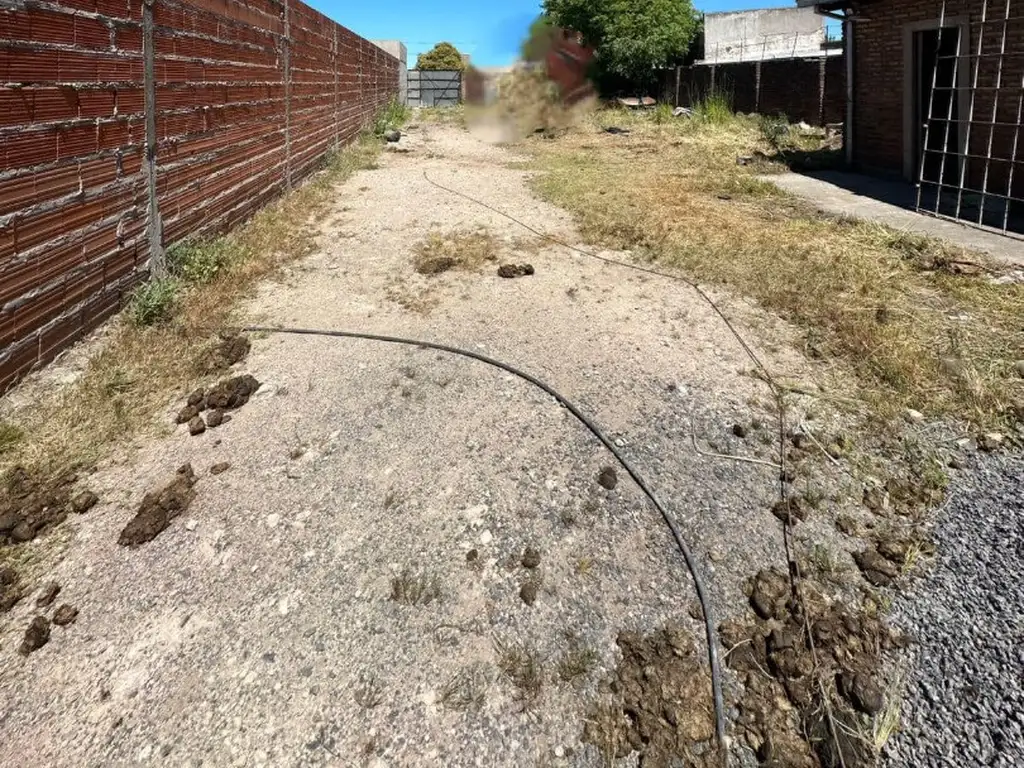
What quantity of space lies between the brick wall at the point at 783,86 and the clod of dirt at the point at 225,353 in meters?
13.3

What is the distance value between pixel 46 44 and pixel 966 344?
5.34 meters

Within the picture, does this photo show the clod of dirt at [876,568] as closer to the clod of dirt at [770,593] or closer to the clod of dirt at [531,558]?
the clod of dirt at [770,593]

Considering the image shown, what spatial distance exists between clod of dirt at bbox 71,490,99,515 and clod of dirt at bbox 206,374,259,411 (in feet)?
2.55

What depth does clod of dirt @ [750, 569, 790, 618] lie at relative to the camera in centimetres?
234

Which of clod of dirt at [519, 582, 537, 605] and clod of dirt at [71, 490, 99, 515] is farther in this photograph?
clod of dirt at [71, 490, 99, 515]

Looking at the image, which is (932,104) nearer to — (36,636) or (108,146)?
(108,146)

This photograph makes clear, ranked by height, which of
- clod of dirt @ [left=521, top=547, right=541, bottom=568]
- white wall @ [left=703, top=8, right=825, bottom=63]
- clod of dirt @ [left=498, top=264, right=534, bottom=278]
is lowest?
clod of dirt @ [left=521, top=547, right=541, bottom=568]

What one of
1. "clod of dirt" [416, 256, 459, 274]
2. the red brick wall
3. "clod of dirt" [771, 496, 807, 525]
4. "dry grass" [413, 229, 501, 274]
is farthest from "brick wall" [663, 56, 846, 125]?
"clod of dirt" [771, 496, 807, 525]

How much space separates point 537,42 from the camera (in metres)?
12.8

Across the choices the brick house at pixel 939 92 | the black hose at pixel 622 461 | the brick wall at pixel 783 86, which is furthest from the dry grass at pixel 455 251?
the brick wall at pixel 783 86

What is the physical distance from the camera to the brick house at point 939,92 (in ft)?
23.4

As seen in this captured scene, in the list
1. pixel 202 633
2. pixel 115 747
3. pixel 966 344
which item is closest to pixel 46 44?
pixel 202 633

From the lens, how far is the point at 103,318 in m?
4.15

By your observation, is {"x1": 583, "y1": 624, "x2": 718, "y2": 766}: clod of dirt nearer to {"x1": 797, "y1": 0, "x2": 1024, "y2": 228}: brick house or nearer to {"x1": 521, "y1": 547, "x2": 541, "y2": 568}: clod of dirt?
{"x1": 521, "y1": 547, "x2": 541, "y2": 568}: clod of dirt
